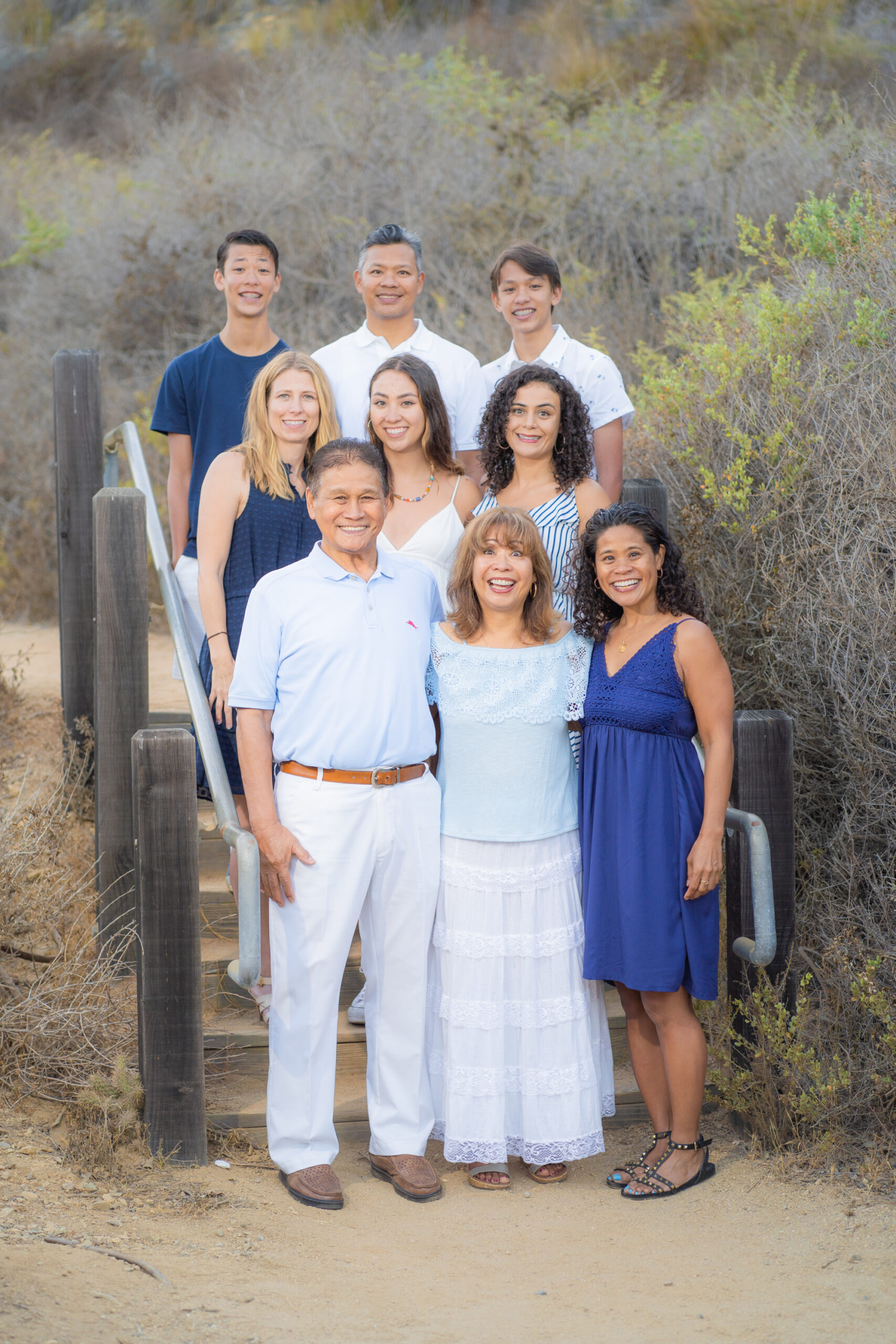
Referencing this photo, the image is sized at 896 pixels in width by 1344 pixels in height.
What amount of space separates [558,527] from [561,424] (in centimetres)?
32

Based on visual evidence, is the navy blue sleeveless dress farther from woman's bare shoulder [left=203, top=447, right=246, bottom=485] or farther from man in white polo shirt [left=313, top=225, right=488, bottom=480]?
man in white polo shirt [left=313, top=225, right=488, bottom=480]

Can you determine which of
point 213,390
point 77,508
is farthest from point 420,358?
point 77,508

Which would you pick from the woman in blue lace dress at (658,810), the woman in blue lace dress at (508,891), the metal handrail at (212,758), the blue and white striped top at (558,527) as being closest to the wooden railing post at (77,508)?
the metal handrail at (212,758)

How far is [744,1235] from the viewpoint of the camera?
3.14 metres

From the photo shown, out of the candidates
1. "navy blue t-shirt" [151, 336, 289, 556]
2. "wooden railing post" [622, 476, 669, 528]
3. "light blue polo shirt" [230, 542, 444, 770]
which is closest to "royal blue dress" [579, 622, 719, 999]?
"light blue polo shirt" [230, 542, 444, 770]

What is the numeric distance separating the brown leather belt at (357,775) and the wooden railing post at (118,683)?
46.1 inches

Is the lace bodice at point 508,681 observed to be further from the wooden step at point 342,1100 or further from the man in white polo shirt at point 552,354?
the wooden step at point 342,1100

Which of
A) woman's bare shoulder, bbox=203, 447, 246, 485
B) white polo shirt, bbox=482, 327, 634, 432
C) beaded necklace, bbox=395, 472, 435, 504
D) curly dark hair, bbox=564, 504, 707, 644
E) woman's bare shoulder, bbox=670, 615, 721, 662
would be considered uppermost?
white polo shirt, bbox=482, 327, 634, 432

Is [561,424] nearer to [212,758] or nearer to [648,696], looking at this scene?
[648,696]

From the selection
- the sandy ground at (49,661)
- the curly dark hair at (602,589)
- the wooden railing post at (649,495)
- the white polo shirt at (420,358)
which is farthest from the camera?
the sandy ground at (49,661)

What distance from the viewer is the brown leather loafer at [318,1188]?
128 inches

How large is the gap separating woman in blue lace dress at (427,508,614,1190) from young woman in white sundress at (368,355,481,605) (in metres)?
0.33

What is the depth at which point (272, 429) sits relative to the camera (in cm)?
366

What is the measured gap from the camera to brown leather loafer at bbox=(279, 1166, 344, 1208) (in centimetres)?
324
